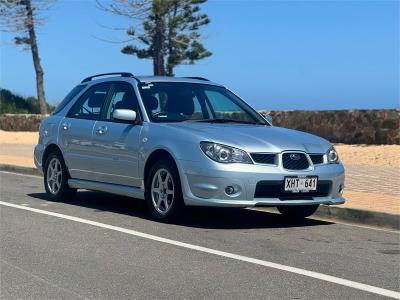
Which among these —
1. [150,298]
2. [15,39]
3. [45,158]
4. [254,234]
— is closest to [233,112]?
[254,234]

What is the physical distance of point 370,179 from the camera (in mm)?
12617

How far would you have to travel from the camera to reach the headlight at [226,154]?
302 inches

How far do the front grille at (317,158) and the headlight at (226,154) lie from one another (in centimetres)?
82

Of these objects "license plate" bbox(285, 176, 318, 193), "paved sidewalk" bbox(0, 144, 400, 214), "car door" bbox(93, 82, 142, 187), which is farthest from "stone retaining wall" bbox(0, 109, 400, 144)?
"license plate" bbox(285, 176, 318, 193)

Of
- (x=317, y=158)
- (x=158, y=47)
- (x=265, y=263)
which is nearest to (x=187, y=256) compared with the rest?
(x=265, y=263)

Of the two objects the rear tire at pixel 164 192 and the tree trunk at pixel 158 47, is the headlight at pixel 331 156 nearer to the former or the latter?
the rear tire at pixel 164 192

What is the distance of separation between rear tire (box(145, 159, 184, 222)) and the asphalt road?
0.15 metres

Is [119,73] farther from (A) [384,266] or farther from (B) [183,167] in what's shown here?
(A) [384,266]

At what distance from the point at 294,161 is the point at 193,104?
183cm

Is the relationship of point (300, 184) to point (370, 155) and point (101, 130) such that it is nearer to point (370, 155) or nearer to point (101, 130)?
point (101, 130)

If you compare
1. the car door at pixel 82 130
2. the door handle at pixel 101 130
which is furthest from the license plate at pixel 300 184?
the car door at pixel 82 130

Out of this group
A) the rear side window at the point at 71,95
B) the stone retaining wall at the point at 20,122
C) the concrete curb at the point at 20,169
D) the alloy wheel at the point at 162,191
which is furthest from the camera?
the stone retaining wall at the point at 20,122

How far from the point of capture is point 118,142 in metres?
8.94

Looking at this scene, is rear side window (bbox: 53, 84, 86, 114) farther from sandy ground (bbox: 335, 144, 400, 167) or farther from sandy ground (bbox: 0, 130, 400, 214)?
sandy ground (bbox: 335, 144, 400, 167)
